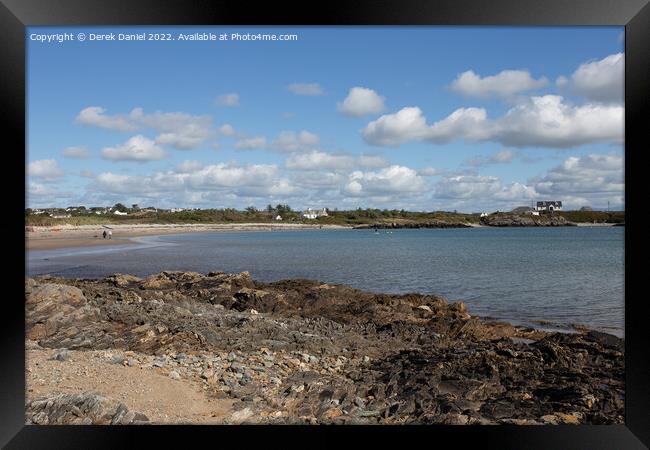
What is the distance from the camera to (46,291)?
19.2 ft

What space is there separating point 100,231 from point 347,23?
1860cm

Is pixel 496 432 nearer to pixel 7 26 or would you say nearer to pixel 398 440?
pixel 398 440

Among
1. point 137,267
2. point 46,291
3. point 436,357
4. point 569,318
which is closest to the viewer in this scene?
point 436,357

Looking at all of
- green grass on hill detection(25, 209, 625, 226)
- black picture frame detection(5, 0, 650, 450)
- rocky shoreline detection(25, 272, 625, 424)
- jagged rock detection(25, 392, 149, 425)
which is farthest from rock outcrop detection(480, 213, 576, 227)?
jagged rock detection(25, 392, 149, 425)

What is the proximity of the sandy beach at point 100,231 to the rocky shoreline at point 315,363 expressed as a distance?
857cm

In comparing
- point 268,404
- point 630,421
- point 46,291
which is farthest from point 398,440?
point 46,291

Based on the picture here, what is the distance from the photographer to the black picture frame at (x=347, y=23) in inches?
126

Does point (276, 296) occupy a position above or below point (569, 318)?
above

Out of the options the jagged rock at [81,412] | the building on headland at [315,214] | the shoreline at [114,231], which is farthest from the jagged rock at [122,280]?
the building on headland at [315,214]

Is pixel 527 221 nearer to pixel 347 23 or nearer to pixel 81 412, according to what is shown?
pixel 347 23

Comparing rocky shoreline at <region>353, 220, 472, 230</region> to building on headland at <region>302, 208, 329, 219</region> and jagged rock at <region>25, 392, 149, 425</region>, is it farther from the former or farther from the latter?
jagged rock at <region>25, 392, 149, 425</region>

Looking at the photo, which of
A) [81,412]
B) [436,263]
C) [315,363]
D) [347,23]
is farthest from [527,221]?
[81,412]

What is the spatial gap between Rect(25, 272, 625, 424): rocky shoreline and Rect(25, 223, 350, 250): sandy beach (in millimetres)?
8566

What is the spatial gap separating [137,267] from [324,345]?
32.2 ft
